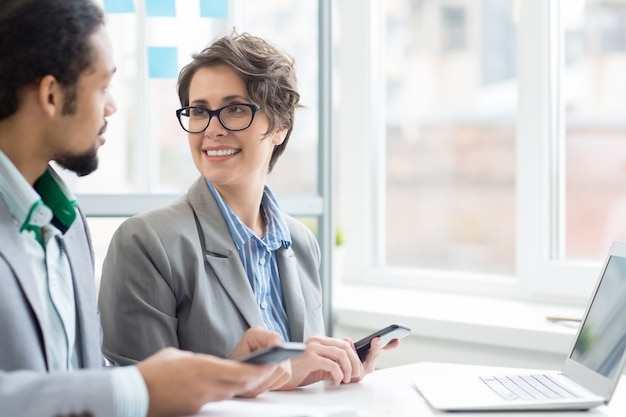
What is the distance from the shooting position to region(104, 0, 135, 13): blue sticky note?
87.3 inches

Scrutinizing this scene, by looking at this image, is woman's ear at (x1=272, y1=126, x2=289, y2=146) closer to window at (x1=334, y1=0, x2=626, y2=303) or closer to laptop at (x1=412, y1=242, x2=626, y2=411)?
laptop at (x1=412, y1=242, x2=626, y2=411)

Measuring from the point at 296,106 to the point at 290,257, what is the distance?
15.9 inches

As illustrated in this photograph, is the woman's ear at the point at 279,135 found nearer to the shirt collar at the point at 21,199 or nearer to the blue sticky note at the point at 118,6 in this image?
the blue sticky note at the point at 118,6

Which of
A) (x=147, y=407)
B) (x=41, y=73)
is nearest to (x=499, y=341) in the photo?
(x=147, y=407)

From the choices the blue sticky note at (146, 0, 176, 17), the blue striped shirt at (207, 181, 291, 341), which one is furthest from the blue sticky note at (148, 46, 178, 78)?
the blue striped shirt at (207, 181, 291, 341)

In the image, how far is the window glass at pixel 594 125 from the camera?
2537 mm

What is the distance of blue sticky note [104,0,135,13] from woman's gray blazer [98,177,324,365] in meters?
0.71

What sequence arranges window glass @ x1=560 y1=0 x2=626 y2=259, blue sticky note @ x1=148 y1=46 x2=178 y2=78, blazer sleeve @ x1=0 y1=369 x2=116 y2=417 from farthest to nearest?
window glass @ x1=560 y1=0 x2=626 y2=259 < blue sticky note @ x1=148 y1=46 x2=178 y2=78 < blazer sleeve @ x1=0 y1=369 x2=116 y2=417

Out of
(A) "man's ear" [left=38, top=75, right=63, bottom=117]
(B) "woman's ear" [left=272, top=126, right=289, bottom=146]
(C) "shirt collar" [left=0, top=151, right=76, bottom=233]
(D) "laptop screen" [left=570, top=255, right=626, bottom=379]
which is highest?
(A) "man's ear" [left=38, top=75, right=63, bottom=117]

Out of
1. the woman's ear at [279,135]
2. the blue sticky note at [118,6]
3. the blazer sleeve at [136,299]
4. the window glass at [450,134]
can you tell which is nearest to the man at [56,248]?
the blazer sleeve at [136,299]

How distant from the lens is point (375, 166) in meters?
3.04

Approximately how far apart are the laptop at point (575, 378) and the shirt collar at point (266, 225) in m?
0.52

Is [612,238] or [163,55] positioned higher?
[163,55]

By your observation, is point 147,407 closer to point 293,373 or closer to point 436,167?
point 293,373
